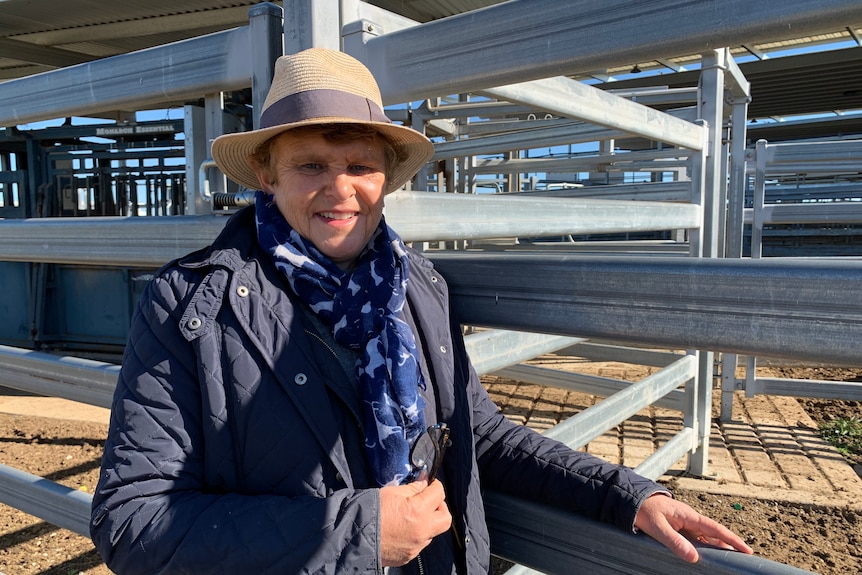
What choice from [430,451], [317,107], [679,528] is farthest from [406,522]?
[317,107]

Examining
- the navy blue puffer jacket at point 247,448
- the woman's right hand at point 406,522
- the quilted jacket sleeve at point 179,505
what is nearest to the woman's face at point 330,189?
the navy blue puffer jacket at point 247,448

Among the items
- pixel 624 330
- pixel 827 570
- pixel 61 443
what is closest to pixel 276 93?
pixel 624 330

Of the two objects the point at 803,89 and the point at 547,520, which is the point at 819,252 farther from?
the point at 803,89

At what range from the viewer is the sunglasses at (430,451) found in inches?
44.4

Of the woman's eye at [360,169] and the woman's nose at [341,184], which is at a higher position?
the woman's eye at [360,169]

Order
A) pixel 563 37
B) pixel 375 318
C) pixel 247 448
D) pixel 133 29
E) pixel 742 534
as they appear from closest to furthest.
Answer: pixel 563 37
pixel 247 448
pixel 375 318
pixel 742 534
pixel 133 29

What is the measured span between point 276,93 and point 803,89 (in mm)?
17679

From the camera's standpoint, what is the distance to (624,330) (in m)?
0.94

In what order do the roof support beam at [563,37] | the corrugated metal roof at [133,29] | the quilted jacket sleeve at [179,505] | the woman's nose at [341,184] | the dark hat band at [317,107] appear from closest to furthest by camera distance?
the roof support beam at [563,37]
the quilted jacket sleeve at [179,505]
the dark hat band at [317,107]
the woman's nose at [341,184]
the corrugated metal roof at [133,29]

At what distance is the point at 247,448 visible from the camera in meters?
1.05

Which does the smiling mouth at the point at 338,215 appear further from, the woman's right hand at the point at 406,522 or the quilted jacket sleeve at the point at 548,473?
the woman's right hand at the point at 406,522

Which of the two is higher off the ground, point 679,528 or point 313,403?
point 313,403

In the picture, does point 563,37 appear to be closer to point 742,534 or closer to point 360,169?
point 360,169

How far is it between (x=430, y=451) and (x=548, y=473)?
0.80ft
